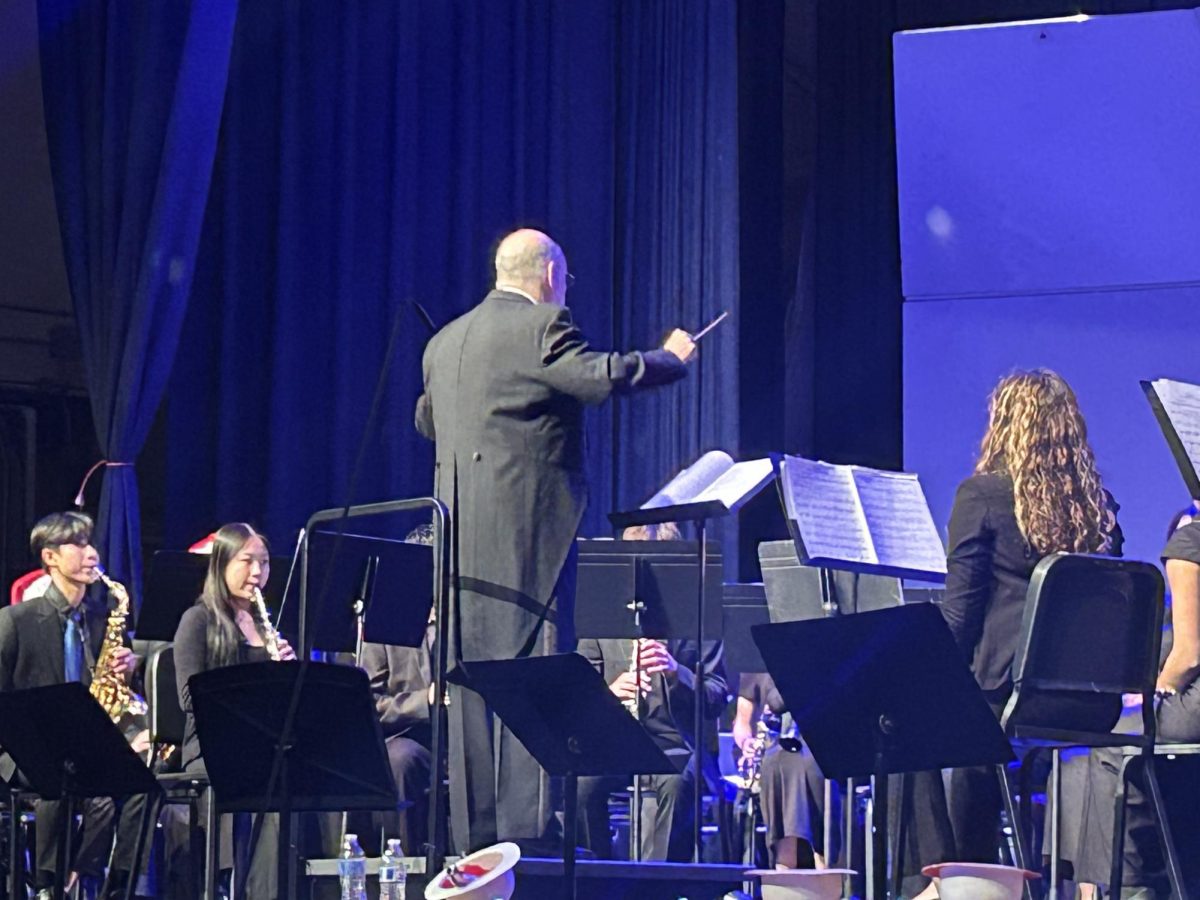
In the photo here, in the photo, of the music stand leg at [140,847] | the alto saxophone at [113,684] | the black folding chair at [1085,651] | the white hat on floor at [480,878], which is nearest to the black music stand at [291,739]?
the white hat on floor at [480,878]

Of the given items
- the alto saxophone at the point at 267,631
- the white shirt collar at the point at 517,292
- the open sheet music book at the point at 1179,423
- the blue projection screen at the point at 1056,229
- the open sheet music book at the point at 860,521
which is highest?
the blue projection screen at the point at 1056,229

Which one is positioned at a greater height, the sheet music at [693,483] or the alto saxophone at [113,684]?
the sheet music at [693,483]

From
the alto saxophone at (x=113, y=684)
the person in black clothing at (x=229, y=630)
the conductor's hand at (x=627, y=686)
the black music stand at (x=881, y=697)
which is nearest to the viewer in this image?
the black music stand at (x=881, y=697)

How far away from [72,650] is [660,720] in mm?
1886

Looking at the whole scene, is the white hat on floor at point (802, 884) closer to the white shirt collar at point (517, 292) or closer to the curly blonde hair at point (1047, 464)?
the curly blonde hair at point (1047, 464)

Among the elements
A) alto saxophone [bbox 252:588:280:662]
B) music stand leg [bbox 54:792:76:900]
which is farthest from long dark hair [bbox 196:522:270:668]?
music stand leg [bbox 54:792:76:900]

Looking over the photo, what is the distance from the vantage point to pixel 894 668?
3703 millimetres

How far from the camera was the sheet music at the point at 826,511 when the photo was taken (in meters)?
4.73

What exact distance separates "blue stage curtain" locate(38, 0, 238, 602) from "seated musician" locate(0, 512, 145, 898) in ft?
4.34

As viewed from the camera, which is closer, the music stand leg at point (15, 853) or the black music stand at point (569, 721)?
the black music stand at point (569, 721)

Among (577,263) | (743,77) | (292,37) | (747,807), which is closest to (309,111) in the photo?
(292,37)

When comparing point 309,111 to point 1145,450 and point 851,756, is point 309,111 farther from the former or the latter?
point 851,756

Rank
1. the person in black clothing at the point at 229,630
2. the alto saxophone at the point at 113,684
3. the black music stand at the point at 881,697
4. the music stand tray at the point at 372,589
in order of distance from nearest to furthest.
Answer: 1. the black music stand at the point at 881,697
2. the music stand tray at the point at 372,589
3. the person in black clothing at the point at 229,630
4. the alto saxophone at the point at 113,684

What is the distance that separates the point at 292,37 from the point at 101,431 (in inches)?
74.5
